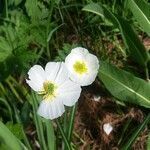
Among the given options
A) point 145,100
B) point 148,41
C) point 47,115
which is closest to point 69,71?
point 47,115

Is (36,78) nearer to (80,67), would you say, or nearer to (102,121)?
(80,67)

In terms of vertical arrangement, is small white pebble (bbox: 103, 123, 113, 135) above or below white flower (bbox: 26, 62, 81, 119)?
below

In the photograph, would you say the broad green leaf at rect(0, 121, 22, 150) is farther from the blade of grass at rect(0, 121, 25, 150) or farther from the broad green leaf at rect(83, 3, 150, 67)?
the broad green leaf at rect(83, 3, 150, 67)

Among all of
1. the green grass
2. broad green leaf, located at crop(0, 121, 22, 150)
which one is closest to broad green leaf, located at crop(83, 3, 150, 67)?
the green grass

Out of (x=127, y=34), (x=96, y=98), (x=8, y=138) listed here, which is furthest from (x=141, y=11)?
(x=8, y=138)

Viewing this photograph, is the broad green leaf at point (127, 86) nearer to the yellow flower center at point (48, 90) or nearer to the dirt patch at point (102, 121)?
the dirt patch at point (102, 121)

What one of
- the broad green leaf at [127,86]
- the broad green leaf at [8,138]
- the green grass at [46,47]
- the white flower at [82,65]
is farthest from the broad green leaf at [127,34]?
the broad green leaf at [8,138]
